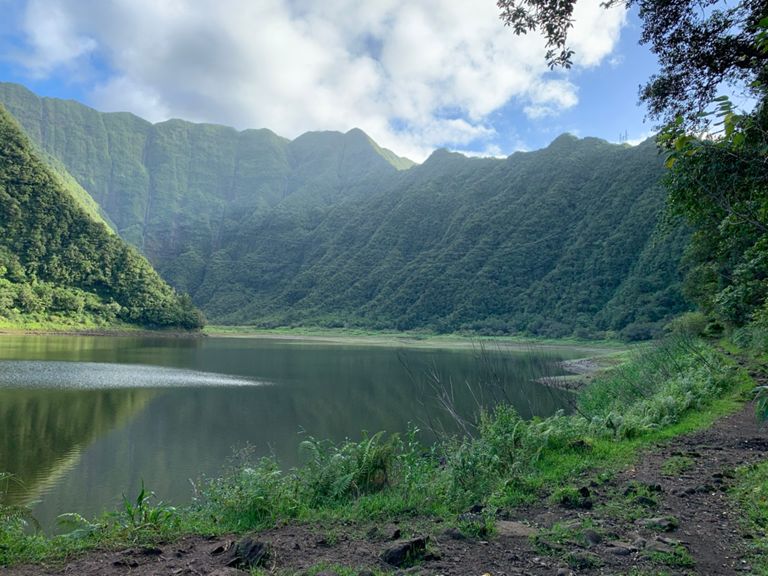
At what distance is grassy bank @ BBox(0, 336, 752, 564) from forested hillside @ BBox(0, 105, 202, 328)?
90.7 metres

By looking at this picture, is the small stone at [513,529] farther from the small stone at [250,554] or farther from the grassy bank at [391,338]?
the grassy bank at [391,338]

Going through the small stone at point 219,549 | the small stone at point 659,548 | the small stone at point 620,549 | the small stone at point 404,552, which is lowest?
the small stone at point 219,549

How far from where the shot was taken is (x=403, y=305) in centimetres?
Result: 14388

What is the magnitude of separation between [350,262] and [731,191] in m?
173

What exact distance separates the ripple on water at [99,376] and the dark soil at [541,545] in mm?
27959

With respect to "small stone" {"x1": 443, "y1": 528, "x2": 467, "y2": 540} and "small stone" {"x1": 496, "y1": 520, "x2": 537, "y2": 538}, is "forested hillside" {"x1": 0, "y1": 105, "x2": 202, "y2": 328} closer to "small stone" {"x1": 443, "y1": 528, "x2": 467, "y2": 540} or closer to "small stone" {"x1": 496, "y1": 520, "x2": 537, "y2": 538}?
"small stone" {"x1": 443, "y1": 528, "x2": 467, "y2": 540}

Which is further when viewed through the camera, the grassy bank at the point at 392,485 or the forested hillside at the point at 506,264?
the forested hillside at the point at 506,264

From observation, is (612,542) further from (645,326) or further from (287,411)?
(645,326)

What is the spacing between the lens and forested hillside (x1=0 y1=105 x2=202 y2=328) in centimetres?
8525

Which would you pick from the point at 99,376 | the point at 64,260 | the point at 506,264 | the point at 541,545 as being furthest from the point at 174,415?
the point at 506,264

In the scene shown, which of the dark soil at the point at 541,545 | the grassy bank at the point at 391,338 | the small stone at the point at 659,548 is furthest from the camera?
the grassy bank at the point at 391,338

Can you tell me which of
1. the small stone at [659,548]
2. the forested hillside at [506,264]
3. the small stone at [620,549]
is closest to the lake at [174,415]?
the small stone at [620,549]

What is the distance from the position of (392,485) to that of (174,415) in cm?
1737

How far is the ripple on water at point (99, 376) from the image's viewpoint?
94.3 feet
